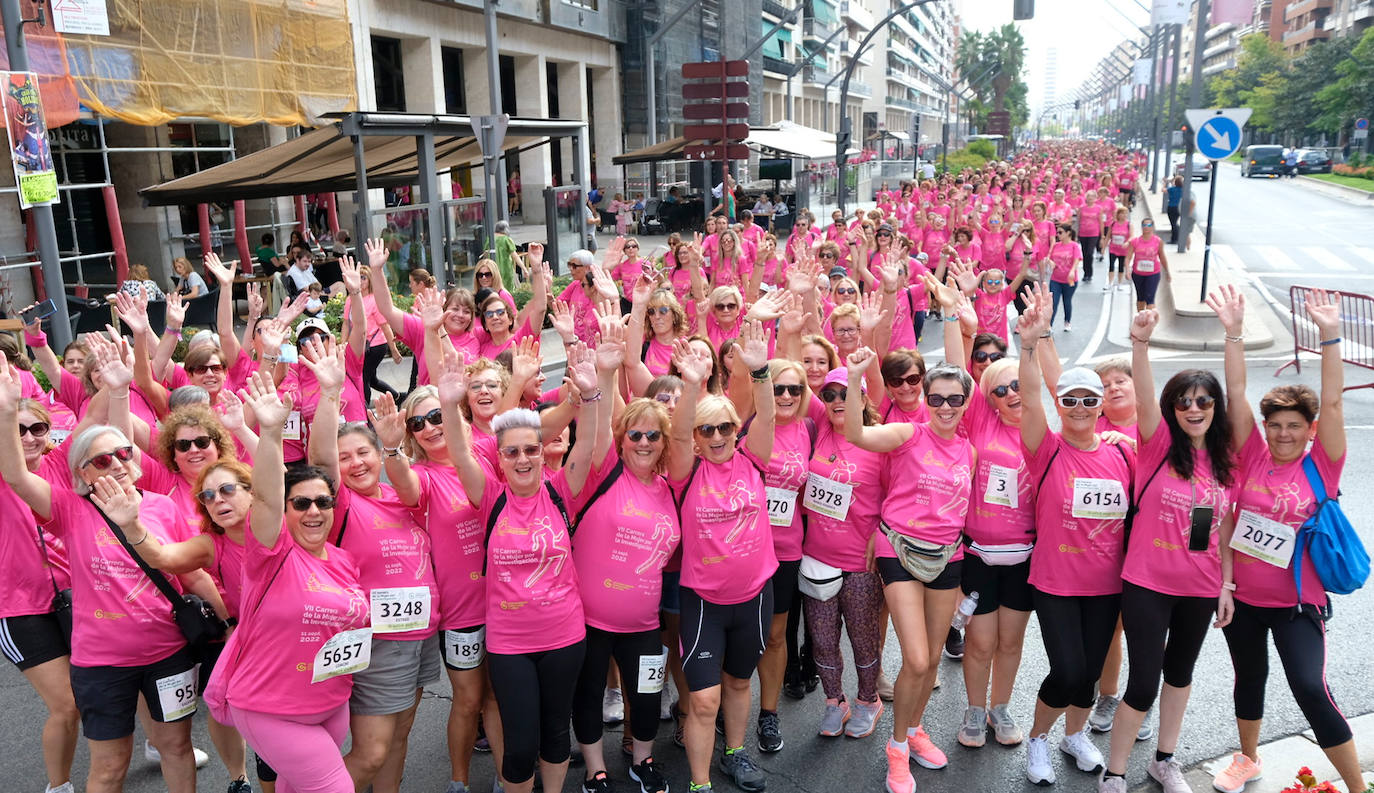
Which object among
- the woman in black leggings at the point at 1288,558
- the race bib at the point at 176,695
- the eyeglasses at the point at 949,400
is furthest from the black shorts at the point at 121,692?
the woman in black leggings at the point at 1288,558

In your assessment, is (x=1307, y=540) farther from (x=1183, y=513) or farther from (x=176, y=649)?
(x=176, y=649)

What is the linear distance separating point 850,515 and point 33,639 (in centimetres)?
325

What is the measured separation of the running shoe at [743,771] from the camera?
13.9 ft

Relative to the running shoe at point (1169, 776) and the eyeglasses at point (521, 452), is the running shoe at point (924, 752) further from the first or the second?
the eyeglasses at point (521, 452)

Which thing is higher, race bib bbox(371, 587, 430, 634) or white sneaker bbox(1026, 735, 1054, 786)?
race bib bbox(371, 587, 430, 634)

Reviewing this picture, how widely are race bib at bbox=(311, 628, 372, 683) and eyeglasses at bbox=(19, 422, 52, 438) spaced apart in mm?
1734

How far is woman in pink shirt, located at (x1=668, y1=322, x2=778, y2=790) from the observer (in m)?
4.00

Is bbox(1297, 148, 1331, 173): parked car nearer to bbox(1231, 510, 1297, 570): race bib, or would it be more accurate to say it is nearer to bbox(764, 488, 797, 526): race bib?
bbox(1231, 510, 1297, 570): race bib

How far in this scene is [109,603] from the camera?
3643 millimetres

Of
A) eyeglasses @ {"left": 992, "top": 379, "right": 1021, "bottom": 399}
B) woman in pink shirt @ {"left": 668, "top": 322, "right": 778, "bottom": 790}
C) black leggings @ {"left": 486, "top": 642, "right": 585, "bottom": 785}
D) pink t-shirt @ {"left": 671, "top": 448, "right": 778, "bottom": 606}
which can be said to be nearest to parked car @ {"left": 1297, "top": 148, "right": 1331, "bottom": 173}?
eyeglasses @ {"left": 992, "top": 379, "right": 1021, "bottom": 399}

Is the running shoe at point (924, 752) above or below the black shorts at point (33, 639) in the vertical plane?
below

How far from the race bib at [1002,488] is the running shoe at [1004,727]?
3.19 feet

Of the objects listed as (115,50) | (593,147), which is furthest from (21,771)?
(593,147)

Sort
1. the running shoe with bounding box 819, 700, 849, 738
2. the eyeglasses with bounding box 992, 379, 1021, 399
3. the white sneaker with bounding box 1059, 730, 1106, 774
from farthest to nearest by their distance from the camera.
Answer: the running shoe with bounding box 819, 700, 849, 738 < the eyeglasses with bounding box 992, 379, 1021, 399 < the white sneaker with bounding box 1059, 730, 1106, 774
